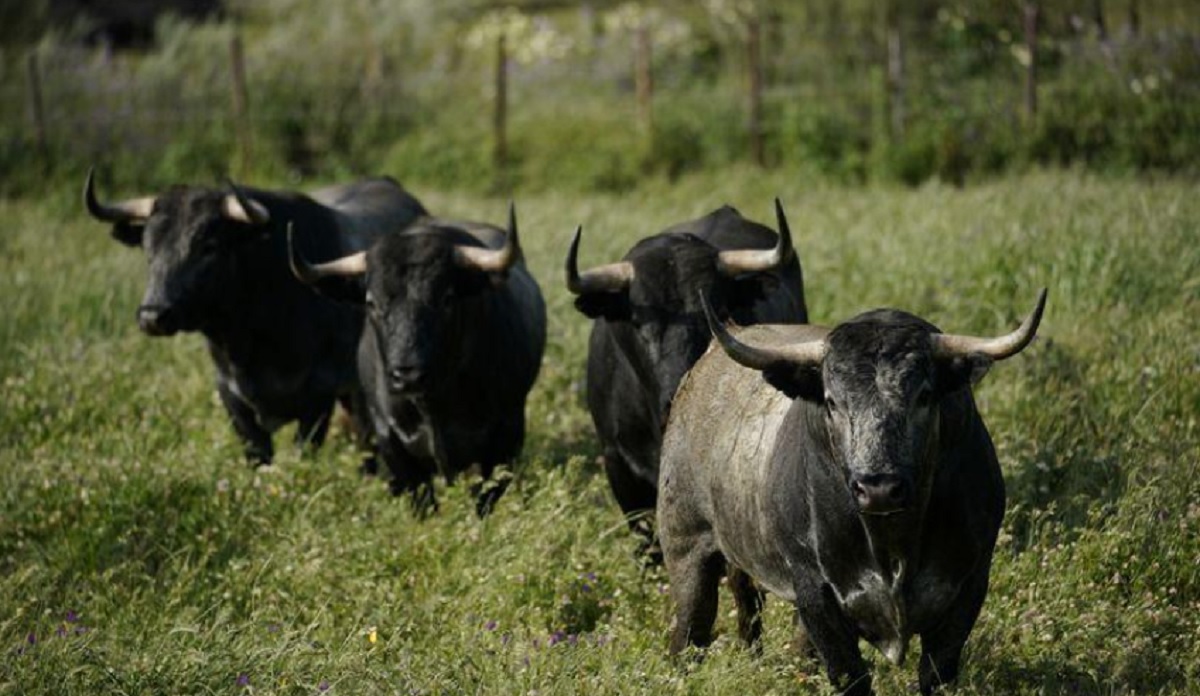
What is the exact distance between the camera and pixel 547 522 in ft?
24.3

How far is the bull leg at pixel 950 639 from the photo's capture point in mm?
5438

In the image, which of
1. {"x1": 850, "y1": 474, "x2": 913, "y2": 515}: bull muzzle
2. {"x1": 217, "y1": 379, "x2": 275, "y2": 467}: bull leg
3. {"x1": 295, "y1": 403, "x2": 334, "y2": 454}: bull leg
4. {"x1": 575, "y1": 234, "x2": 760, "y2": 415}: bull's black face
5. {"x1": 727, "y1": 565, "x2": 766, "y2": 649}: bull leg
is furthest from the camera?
{"x1": 295, "y1": 403, "x2": 334, "y2": 454}: bull leg

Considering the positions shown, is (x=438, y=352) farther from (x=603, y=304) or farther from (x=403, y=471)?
(x=603, y=304)

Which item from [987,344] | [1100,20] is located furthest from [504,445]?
[1100,20]

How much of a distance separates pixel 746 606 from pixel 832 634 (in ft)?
4.30

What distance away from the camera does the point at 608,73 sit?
22.4 m

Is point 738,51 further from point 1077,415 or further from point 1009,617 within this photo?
point 1009,617

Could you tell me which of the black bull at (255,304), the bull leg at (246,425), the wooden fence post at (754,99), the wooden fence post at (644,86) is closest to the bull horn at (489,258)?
the black bull at (255,304)

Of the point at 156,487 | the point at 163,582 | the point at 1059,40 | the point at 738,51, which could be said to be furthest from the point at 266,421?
the point at 738,51

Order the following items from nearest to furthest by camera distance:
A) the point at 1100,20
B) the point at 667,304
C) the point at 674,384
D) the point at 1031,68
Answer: the point at 674,384
the point at 667,304
the point at 1031,68
the point at 1100,20

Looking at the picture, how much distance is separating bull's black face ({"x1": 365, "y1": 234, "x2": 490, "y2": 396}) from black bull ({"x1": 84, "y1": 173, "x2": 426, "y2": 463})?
1.39 m

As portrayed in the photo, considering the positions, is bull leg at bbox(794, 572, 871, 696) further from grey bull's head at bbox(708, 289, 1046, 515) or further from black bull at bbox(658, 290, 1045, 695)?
grey bull's head at bbox(708, 289, 1046, 515)

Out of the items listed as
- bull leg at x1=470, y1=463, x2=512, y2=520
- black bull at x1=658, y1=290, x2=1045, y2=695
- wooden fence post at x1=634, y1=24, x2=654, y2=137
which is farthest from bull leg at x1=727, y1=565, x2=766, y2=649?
wooden fence post at x1=634, y1=24, x2=654, y2=137

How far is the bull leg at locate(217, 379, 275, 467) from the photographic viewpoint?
9.77 m
